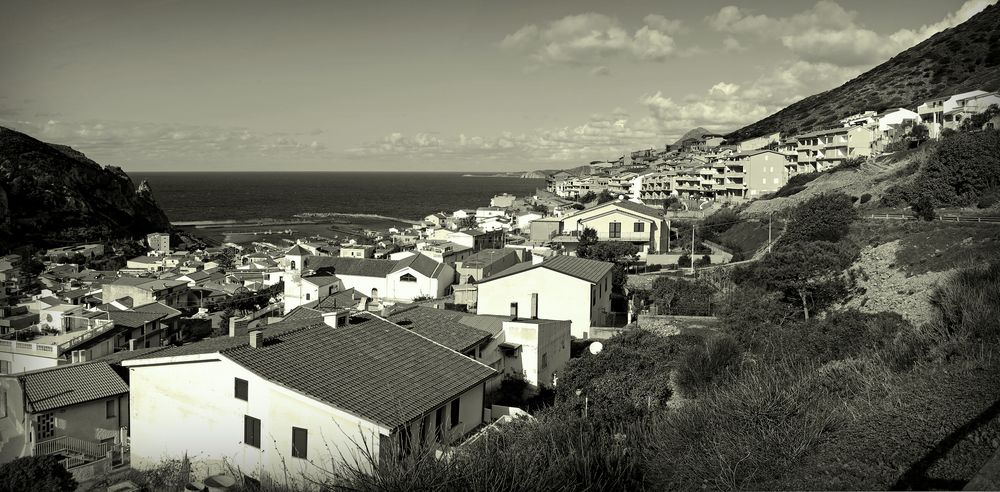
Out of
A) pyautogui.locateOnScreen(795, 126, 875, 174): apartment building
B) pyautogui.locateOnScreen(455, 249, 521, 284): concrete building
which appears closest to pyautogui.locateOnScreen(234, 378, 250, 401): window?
pyautogui.locateOnScreen(455, 249, 521, 284): concrete building

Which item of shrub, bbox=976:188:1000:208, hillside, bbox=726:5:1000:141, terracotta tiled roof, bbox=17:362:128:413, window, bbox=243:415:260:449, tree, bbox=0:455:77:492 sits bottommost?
terracotta tiled roof, bbox=17:362:128:413

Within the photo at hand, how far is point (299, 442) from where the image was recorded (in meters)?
10.4

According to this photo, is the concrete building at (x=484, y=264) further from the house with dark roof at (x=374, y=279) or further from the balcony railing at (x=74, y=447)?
the balcony railing at (x=74, y=447)

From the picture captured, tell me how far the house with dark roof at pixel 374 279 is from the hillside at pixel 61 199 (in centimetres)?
4491

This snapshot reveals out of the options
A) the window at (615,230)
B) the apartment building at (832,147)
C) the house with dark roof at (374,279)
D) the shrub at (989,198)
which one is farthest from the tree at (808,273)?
the apartment building at (832,147)

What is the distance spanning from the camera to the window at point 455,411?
11820 mm

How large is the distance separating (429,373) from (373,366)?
1011mm

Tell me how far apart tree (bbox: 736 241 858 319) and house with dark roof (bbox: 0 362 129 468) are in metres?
19.6

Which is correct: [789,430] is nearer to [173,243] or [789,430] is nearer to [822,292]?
[822,292]

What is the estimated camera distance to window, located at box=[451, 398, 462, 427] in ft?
38.8

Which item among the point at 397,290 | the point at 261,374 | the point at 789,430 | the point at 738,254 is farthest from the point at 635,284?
the point at 789,430

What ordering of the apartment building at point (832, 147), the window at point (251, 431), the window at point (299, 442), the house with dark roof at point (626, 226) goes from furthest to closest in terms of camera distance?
the apartment building at point (832, 147) < the house with dark roof at point (626, 226) < the window at point (251, 431) < the window at point (299, 442)

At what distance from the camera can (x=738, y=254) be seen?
35406 millimetres

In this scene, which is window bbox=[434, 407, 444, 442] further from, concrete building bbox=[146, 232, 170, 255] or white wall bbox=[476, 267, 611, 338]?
concrete building bbox=[146, 232, 170, 255]
